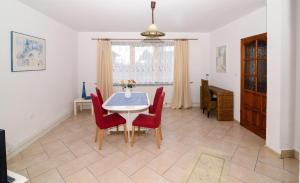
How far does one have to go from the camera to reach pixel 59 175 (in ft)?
7.75

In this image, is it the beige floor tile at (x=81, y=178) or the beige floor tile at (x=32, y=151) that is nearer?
the beige floor tile at (x=81, y=178)

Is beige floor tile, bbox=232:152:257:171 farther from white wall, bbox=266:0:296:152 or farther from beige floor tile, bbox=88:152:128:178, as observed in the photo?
beige floor tile, bbox=88:152:128:178

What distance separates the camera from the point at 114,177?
7.63 ft

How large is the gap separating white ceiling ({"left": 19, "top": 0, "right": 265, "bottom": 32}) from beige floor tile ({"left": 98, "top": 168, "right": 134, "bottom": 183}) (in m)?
2.63

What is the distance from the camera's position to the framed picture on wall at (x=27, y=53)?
297 cm

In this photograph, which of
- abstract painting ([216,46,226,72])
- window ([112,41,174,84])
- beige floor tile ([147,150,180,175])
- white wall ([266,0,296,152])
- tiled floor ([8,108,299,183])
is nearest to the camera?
tiled floor ([8,108,299,183])

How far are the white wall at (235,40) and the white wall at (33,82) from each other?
13.7 ft

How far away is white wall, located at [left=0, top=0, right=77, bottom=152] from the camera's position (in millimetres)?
2807

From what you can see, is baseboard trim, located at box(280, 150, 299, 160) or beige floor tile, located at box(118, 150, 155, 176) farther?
baseboard trim, located at box(280, 150, 299, 160)

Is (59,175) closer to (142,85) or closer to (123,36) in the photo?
(142,85)

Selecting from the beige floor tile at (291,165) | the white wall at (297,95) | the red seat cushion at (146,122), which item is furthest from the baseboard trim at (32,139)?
the white wall at (297,95)

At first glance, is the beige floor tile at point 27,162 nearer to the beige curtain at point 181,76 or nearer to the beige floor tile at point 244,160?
the beige floor tile at point 244,160

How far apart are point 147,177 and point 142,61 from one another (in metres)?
4.21

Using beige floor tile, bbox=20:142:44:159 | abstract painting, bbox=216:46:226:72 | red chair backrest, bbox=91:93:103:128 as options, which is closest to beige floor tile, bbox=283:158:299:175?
red chair backrest, bbox=91:93:103:128
